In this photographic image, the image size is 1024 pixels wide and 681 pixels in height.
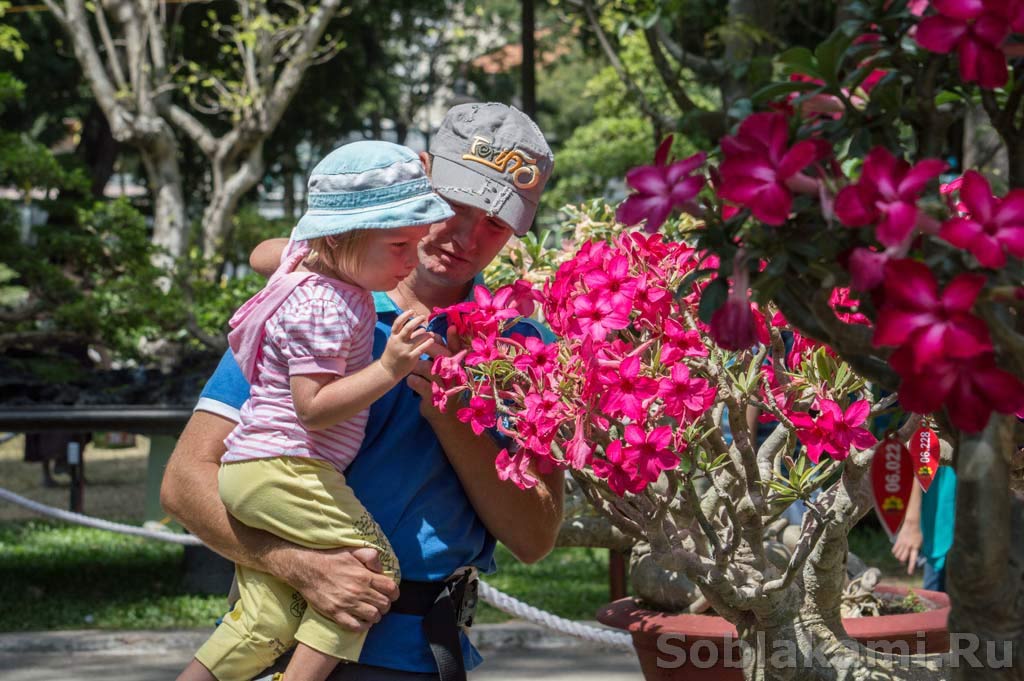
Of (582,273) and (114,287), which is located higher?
(582,273)

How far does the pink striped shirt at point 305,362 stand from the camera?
2.07 m

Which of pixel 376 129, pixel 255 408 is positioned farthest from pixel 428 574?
pixel 376 129

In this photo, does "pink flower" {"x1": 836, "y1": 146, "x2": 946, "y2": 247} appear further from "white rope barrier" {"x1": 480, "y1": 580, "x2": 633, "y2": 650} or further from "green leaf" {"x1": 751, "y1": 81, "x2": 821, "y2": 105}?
"white rope barrier" {"x1": 480, "y1": 580, "x2": 633, "y2": 650}

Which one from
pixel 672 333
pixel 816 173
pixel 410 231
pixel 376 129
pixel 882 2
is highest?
pixel 882 2

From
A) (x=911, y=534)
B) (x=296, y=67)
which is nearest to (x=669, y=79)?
(x=911, y=534)

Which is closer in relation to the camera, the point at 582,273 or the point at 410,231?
the point at 410,231

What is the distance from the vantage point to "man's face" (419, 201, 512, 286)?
2.27 meters

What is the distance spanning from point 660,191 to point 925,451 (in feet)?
5.19

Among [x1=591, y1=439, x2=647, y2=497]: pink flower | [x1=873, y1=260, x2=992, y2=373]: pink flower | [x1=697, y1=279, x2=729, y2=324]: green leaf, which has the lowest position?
[x1=591, y1=439, x2=647, y2=497]: pink flower

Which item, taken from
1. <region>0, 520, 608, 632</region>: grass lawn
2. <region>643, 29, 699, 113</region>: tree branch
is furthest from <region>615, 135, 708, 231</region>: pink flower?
<region>0, 520, 608, 632</region>: grass lawn

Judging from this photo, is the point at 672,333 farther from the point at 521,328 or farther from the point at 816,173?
the point at 816,173

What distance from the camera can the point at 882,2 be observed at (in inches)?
51.9

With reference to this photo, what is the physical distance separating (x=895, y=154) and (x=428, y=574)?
46.4 inches

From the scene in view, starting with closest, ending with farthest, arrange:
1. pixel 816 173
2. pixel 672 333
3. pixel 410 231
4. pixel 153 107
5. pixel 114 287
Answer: pixel 816 173
pixel 410 231
pixel 672 333
pixel 114 287
pixel 153 107
